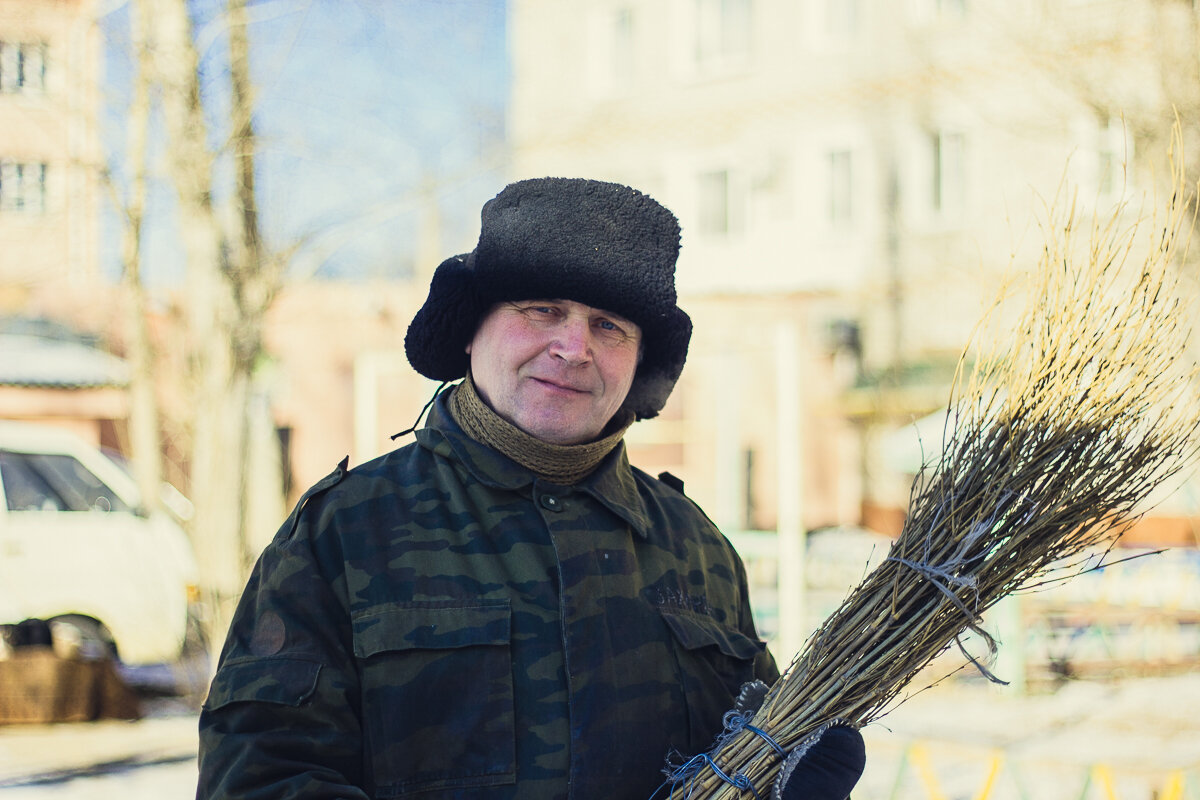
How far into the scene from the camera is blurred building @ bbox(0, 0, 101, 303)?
5.54 m

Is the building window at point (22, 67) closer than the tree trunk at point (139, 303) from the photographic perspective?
No

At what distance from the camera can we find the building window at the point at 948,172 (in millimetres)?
14148

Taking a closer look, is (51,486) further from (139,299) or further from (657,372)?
(657,372)

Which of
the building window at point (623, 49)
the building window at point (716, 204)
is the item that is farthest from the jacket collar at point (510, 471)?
the building window at point (623, 49)

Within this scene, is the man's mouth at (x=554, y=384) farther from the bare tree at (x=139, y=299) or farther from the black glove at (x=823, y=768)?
the bare tree at (x=139, y=299)

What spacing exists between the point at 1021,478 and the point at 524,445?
0.91m

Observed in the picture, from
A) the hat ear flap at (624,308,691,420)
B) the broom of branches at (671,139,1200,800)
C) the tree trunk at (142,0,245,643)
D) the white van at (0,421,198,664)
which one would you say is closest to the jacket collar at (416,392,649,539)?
the hat ear flap at (624,308,691,420)

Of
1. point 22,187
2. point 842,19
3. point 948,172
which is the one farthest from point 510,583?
point 842,19

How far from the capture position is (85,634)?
22.1ft

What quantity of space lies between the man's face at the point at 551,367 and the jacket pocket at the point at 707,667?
1.21ft

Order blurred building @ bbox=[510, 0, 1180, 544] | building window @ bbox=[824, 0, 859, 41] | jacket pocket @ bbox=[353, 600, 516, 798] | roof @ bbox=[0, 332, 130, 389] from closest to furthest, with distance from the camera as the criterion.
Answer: jacket pocket @ bbox=[353, 600, 516, 798], blurred building @ bbox=[510, 0, 1180, 544], roof @ bbox=[0, 332, 130, 389], building window @ bbox=[824, 0, 859, 41]

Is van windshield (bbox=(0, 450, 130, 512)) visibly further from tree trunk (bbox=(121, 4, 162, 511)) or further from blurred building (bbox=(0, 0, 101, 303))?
blurred building (bbox=(0, 0, 101, 303))

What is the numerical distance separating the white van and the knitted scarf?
5157mm

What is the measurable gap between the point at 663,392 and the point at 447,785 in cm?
86
